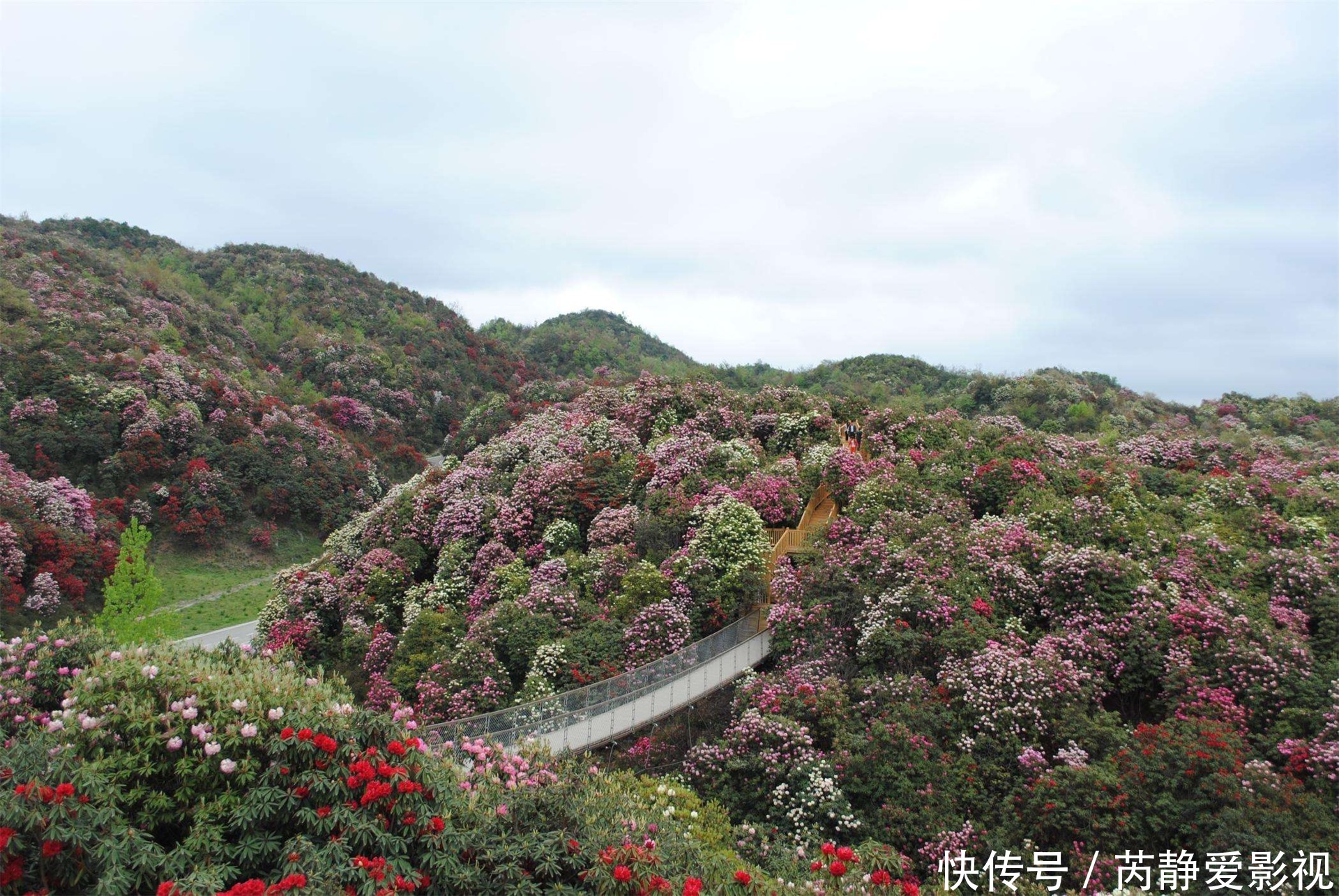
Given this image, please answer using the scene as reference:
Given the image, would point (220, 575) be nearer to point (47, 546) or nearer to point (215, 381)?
point (47, 546)

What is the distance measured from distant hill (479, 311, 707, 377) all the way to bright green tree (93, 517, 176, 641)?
119ft

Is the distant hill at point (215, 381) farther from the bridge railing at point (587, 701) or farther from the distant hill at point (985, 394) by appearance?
the bridge railing at point (587, 701)

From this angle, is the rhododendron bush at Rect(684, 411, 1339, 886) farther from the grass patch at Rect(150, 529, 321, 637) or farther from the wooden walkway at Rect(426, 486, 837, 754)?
the grass patch at Rect(150, 529, 321, 637)

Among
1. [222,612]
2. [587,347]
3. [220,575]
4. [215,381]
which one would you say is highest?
[587,347]

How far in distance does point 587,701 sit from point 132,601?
12975mm

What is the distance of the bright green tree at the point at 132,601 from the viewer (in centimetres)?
1675

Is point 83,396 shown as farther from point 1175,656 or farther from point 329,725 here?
point 1175,656

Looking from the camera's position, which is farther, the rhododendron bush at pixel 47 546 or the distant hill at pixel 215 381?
the distant hill at pixel 215 381

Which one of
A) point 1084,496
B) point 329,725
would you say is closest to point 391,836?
point 329,725

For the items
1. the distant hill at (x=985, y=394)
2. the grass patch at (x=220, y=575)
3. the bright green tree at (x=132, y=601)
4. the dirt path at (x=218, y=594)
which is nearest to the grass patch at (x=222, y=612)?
the grass patch at (x=220, y=575)

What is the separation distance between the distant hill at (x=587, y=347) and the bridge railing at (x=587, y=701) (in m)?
38.5

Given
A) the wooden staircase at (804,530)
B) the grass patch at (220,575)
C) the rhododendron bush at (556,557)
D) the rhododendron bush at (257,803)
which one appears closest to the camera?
the rhododendron bush at (257,803)

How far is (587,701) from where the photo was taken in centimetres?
1159

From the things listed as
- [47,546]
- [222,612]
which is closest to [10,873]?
[47,546]
